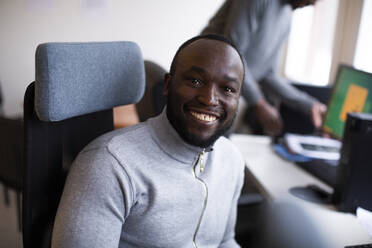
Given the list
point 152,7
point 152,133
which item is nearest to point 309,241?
point 152,133

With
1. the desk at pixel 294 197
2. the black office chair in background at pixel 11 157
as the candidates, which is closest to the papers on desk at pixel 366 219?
the desk at pixel 294 197

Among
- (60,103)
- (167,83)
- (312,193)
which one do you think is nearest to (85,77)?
(60,103)

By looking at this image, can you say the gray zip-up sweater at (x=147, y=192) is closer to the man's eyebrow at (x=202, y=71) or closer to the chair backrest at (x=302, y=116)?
the man's eyebrow at (x=202, y=71)

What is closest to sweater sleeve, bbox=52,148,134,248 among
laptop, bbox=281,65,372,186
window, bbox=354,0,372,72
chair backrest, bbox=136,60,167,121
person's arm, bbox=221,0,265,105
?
chair backrest, bbox=136,60,167,121

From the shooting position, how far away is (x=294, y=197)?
118cm

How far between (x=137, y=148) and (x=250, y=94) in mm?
742

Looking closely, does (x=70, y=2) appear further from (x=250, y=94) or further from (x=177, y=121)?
(x=250, y=94)

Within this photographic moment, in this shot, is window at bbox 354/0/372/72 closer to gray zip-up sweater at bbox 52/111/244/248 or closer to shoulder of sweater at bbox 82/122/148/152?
gray zip-up sweater at bbox 52/111/244/248

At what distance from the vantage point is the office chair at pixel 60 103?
2.23 ft

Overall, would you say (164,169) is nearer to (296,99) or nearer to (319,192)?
(319,192)

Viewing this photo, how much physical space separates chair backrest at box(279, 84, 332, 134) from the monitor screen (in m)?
0.11

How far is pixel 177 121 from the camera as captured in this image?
2.78 ft

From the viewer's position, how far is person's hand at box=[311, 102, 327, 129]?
66.9 inches

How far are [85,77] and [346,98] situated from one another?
3.80 feet
